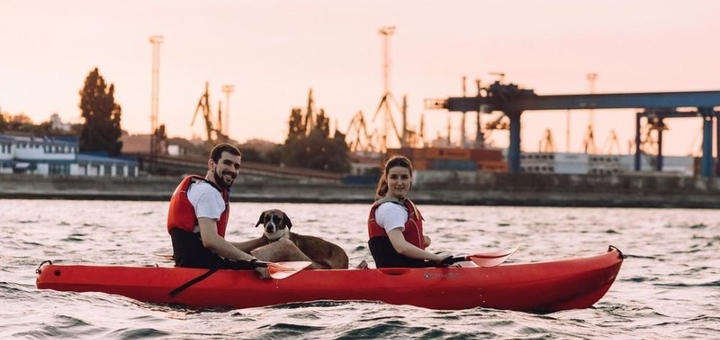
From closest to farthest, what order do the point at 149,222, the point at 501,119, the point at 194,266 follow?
the point at 194,266
the point at 149,222
the point at 501,119

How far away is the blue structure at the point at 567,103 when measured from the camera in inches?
2837

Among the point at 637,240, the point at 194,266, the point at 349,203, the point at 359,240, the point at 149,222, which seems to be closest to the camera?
the point at 194,266

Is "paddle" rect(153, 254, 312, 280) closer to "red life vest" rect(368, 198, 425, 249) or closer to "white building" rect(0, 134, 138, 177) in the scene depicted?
"red life vest" rect(368, 198, 425, 249)

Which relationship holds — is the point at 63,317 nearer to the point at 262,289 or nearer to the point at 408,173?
the point at 262,289

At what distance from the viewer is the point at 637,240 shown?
29125mm

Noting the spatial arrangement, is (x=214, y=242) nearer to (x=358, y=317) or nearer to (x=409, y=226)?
(x=358, y=317)

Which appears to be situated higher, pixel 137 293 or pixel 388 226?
pixel 388 226

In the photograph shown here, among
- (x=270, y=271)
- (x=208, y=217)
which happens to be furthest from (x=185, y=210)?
(x=270, y=271)

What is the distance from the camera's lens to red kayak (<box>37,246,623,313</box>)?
1140cm

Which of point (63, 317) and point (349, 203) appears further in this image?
point (349, 203)

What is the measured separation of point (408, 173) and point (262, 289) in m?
1.86

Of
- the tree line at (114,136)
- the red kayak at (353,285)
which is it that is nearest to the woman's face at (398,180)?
the red kayak at (353,285)

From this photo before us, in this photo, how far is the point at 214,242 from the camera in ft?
36.2

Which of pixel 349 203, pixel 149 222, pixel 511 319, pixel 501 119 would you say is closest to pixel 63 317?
pixel 511 319
